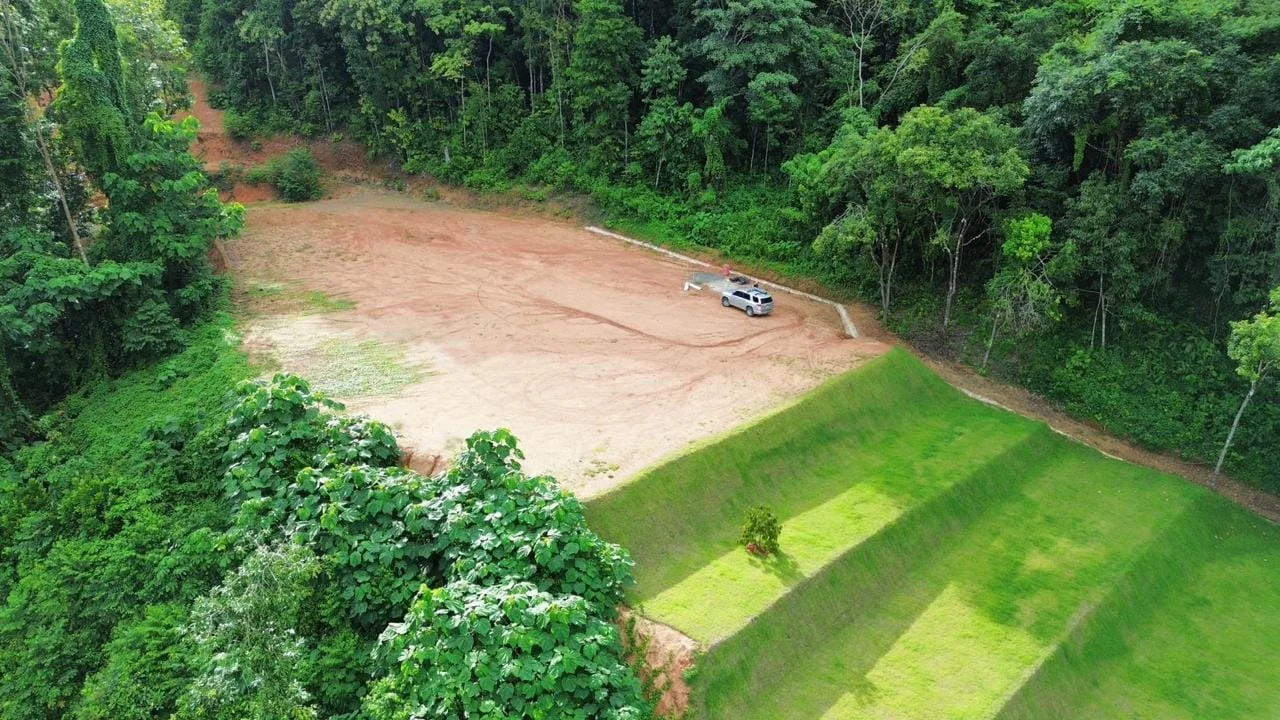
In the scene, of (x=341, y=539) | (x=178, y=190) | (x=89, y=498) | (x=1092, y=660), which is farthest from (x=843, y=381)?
(x=178, y=190)

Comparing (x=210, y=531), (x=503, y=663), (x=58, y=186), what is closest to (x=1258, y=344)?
(x=503, y=663)

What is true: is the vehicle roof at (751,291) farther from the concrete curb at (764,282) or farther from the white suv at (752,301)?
the concrete curb at (764,282)

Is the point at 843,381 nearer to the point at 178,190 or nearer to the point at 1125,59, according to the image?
the point at 1125,59

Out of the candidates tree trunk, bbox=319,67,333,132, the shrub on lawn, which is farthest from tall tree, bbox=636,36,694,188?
the shrub on lawn

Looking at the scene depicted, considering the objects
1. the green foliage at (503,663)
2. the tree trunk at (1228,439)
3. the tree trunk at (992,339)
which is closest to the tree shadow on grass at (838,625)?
the green foliage at (503,663)

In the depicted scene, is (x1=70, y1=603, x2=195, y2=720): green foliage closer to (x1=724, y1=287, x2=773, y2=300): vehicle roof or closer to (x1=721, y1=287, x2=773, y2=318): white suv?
(x1=721, y1=287, x2=773, y2=318): white suv

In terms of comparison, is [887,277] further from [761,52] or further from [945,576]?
[945,576]
